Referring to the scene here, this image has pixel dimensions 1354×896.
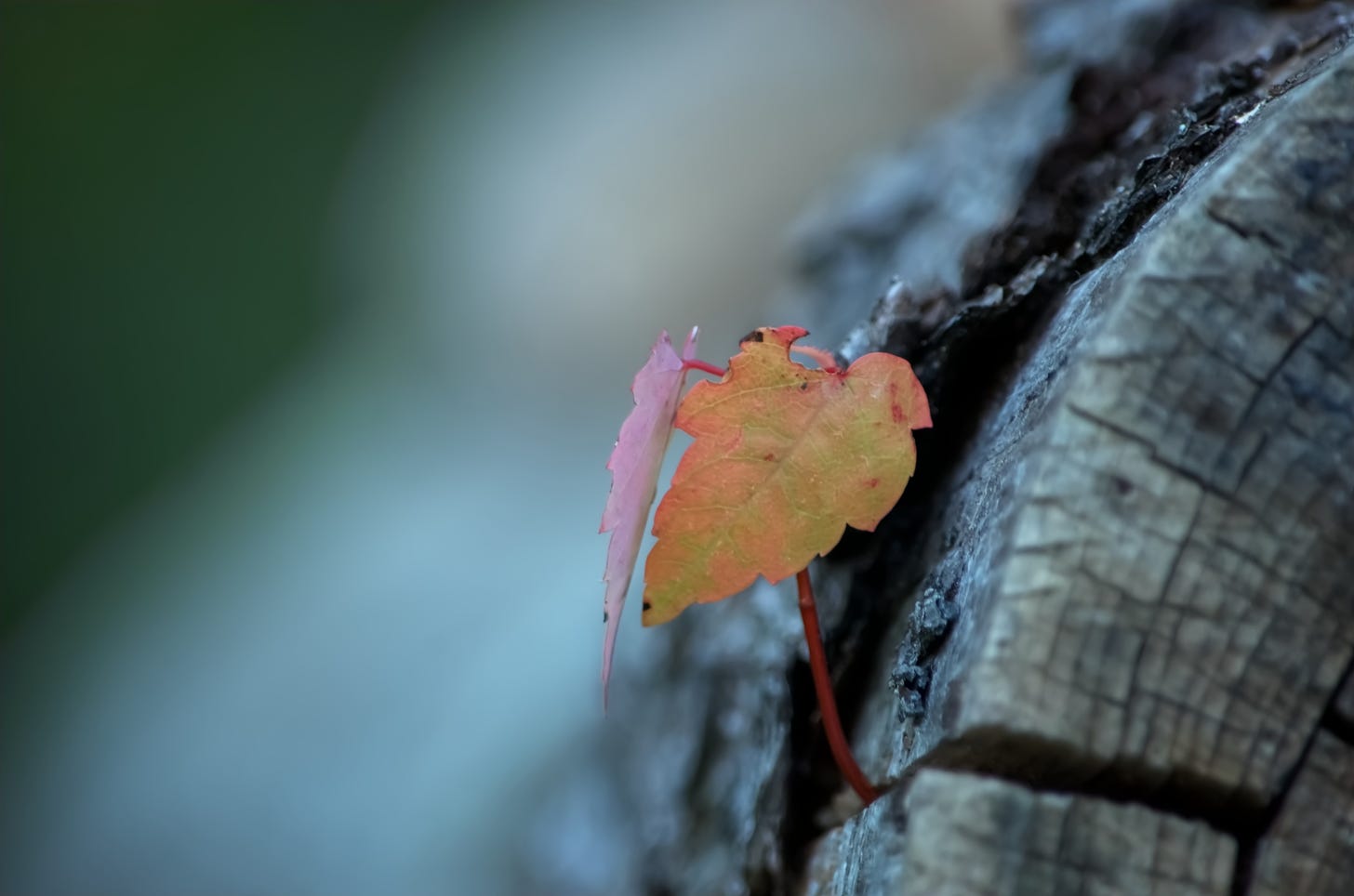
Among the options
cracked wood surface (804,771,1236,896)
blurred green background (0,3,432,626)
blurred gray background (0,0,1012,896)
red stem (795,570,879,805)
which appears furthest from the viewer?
blurred green background (0,3,432,626)

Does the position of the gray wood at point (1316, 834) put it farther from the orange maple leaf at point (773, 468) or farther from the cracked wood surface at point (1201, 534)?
the orange maple leaf at point (773, 468)

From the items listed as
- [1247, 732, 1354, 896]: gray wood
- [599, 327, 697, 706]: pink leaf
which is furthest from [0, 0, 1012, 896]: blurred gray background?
[1247, 732, 1354, 896]: gray wood

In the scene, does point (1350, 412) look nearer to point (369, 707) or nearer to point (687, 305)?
point (369, 707)

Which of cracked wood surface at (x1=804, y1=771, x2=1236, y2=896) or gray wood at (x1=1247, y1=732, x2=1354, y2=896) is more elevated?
cracked wood surface at (x1=804, y1=771, x2=1236, y2=896)

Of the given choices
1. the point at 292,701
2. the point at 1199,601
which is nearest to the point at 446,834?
the point at 292,701

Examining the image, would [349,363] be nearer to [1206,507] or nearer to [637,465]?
[637,465]

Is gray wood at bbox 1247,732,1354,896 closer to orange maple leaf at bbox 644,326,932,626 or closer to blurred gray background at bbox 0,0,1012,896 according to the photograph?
orange maple leaf at bbox 644,326,932,626

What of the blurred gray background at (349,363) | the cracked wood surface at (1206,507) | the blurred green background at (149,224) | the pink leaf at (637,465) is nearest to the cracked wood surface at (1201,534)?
the cracked wood surface at (1206,507)
